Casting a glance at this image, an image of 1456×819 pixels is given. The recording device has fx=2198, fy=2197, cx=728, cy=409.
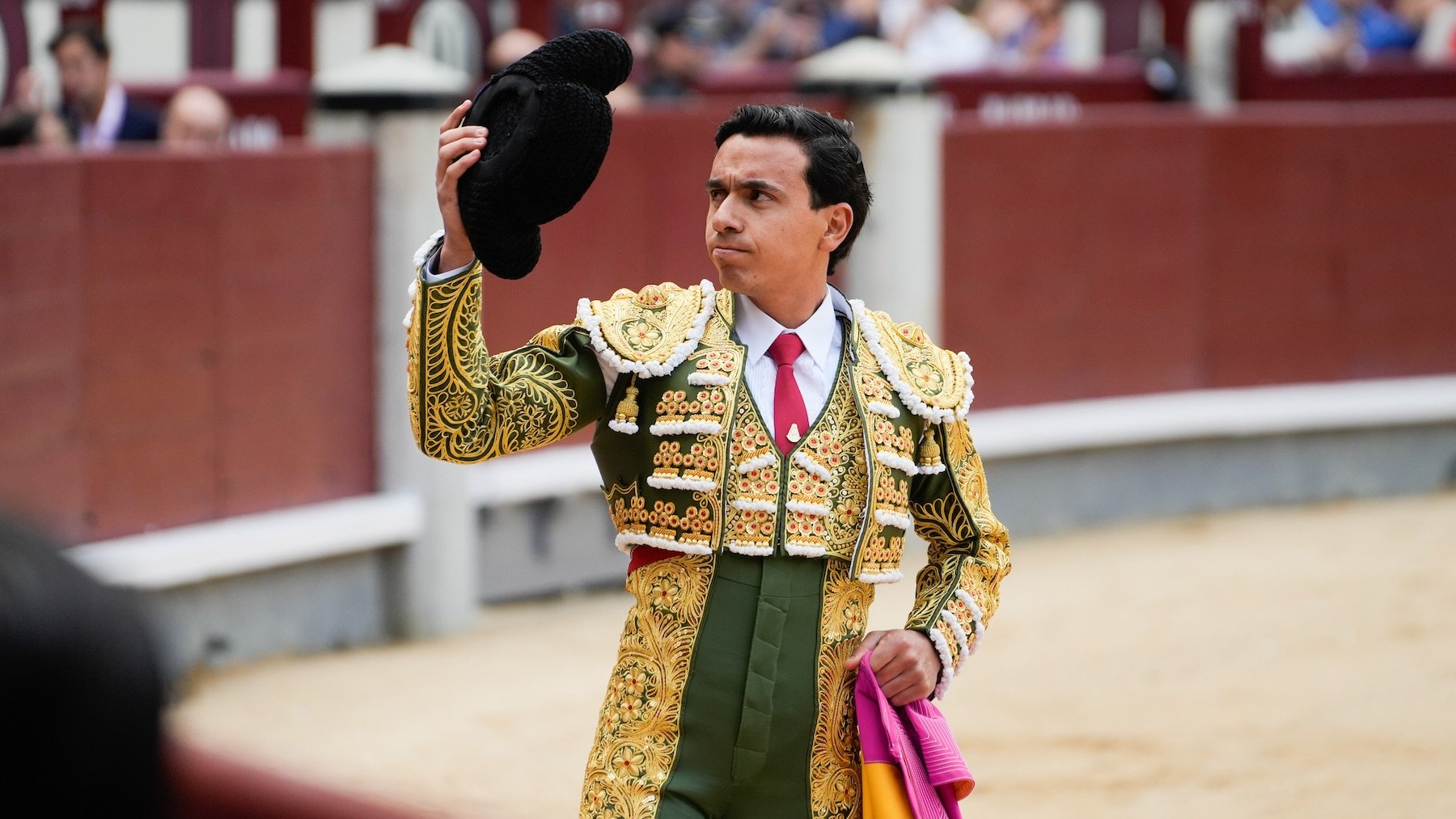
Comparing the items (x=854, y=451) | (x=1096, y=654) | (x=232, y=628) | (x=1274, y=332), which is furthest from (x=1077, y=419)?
(x=854, y=451)

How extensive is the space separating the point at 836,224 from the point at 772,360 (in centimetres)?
19

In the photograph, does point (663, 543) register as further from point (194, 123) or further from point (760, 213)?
point (194, 123)

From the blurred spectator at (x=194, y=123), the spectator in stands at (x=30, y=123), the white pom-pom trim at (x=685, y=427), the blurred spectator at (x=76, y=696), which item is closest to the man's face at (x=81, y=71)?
the spectator in stands at (x=30, y=123)

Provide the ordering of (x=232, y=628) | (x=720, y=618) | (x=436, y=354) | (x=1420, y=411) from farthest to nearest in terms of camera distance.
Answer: (x=1420, y=411) → (x=232, y=628) → (x=720, y=618) → (x=436, y=354)

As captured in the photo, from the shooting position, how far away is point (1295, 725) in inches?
224

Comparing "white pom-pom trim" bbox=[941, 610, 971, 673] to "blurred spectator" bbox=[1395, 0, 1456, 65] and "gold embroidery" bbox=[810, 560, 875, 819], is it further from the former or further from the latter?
"blurred spectator" bbox=[1395, 0, 1456, 65]

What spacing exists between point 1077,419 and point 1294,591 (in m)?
1.49

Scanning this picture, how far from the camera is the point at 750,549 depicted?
266 centimetres

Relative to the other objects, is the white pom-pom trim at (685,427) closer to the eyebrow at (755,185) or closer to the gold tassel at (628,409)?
the gold tassel at (628,409)

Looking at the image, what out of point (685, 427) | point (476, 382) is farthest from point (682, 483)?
point (476, 382)

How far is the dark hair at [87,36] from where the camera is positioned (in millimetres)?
6965

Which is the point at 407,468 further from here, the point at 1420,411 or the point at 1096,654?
the point at 1420,411

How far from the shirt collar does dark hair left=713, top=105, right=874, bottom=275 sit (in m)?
0.15

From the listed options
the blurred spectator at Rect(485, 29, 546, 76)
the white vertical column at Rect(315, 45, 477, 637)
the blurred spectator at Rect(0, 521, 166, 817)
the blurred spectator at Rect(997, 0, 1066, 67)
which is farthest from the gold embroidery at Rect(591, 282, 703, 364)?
the blurred spectator at Rect(997, 0, 1066, 67)
